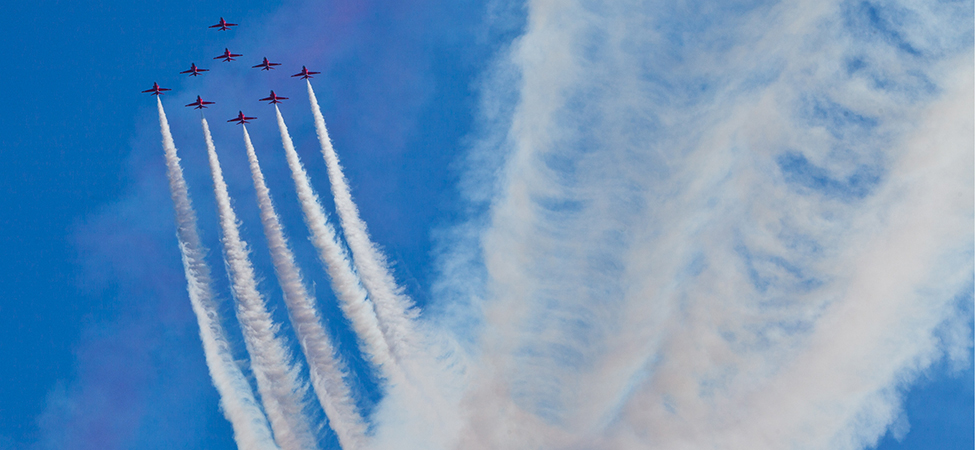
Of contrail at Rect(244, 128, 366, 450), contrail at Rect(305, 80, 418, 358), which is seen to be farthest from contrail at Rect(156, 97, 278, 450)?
A: contrail at Rect(305, 80, 418, 358)

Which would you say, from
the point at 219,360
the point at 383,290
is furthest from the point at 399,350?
the point at 219,360

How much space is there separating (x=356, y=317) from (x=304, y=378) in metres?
5.22

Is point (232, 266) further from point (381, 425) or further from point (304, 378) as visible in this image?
point (381, 425)

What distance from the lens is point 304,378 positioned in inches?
1430

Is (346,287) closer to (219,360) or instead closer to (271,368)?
(271,368)

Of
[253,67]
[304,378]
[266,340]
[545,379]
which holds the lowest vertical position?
[545,379]

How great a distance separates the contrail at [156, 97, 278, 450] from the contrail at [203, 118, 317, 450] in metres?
1.09

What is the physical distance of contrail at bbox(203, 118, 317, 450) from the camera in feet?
118

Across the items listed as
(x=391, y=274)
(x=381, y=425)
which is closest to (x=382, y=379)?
(x=381, y=425)

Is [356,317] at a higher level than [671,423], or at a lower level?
higher

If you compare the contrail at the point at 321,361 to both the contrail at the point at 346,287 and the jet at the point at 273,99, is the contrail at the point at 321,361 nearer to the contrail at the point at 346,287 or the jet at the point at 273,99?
the contrail at the point at 346,287

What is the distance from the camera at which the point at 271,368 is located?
119 ft

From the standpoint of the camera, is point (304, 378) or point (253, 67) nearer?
point (304, 378)

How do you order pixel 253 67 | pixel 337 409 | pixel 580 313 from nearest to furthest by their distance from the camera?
pixel 337 409, pixel 580 313, pixel 253 67
